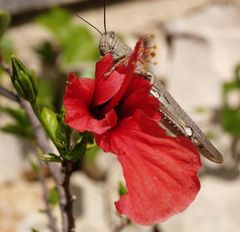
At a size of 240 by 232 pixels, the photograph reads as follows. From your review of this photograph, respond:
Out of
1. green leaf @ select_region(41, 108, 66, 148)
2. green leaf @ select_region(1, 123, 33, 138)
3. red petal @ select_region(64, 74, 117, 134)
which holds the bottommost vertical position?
green leaf @ select_region(1, 123, 33, 138)

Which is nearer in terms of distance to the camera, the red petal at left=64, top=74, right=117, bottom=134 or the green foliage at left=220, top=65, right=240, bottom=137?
the red petal at left=64, top=74, right=117, bottom=134

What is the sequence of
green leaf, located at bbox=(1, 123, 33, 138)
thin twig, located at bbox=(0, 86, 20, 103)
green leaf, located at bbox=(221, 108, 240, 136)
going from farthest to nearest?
1. green leaf, located at bbox=(221, 108, 240, 136)
2. green leaf, located at bbox=(1, 123, 33, 138)
3. thin twig, located at bbox=(0, 86, 20, 103)

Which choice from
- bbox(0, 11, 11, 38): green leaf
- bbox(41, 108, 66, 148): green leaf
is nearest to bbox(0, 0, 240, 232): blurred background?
bbox(0, 11, 11, 38): green leaf

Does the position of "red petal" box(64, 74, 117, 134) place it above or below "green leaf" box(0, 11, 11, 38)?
above

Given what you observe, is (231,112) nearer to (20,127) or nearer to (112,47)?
(20,127)

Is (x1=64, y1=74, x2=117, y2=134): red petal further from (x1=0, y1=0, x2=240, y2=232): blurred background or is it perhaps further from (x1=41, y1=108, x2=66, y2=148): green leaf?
(x1=0, y1=0, x2=240, y2=232): blurred background

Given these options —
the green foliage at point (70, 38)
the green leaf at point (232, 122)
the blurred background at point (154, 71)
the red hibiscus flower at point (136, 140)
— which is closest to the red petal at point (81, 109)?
the red hibiscus flower at point (136, 140)

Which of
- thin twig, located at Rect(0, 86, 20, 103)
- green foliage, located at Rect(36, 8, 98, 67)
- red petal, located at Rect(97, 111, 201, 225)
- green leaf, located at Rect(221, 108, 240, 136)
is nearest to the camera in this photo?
red petal, located at Rect(97, 111, 201, 225)
